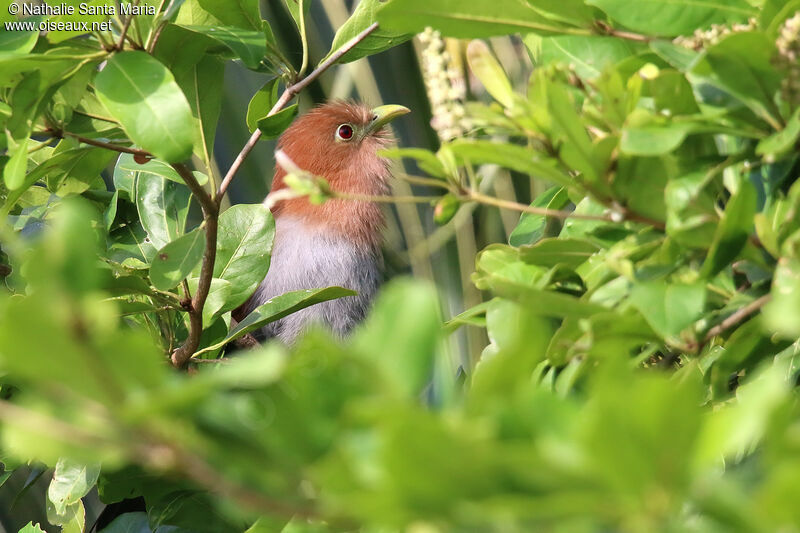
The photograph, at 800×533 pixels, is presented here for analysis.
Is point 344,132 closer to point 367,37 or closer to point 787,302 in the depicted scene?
point 367,37

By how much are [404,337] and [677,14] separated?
24.8 inches

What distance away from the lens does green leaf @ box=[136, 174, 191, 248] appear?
189 cm

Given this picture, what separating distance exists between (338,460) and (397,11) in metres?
0.59

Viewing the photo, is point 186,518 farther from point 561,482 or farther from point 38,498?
point 38,498

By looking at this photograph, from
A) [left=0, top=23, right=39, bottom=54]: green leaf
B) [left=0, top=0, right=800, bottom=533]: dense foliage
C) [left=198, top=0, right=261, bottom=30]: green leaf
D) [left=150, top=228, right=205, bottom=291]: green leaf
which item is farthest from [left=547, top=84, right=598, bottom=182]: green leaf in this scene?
[left=198, top=0, right=261, bottom=30]: green leaf

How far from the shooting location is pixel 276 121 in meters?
1.57

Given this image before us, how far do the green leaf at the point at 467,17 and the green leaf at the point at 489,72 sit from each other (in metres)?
0.06

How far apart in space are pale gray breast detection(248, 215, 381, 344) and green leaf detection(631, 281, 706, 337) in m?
2.20

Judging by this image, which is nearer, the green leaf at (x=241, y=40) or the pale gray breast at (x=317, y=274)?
the green leaf at (x=241, y=40)

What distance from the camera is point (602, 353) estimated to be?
86 centimetres

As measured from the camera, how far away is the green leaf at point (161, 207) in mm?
1891

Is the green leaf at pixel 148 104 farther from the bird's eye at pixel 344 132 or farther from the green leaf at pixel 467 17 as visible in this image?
the bird's eye at pixel 344 132

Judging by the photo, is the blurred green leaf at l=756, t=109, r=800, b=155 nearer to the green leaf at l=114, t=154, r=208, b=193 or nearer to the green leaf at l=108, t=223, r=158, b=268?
the green leaf at l=114, t=154, r=208, b=193

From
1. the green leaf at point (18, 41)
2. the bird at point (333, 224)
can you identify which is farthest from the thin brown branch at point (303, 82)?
the bird at point (333, 224)
